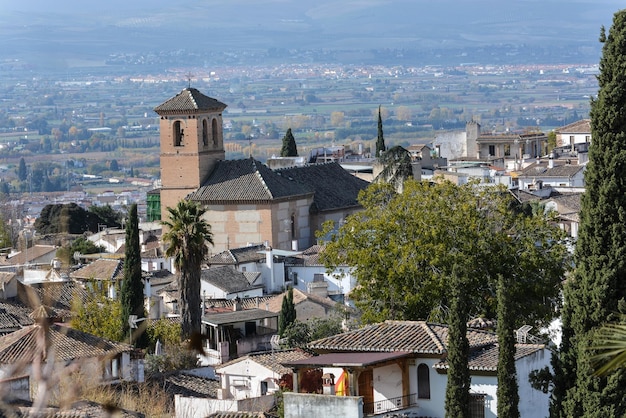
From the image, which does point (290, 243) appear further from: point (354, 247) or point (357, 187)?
point (354, 247)

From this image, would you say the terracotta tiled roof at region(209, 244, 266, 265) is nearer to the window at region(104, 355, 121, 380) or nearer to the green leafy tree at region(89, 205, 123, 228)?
the window at region(104, 355, 121, 380)

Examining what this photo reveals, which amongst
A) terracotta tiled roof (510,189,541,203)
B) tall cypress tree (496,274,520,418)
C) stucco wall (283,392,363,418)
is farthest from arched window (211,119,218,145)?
tall cypress tree (496,274,520,418)

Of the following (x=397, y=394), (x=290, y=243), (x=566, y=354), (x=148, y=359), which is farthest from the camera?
(x=290, y=243)

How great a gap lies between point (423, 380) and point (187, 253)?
2060cm

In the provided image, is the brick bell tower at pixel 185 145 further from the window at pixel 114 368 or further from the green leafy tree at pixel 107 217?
the window at pixel 114 368

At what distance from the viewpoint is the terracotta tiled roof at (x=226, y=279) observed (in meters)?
51.0

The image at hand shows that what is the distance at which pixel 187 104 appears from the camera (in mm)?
66125

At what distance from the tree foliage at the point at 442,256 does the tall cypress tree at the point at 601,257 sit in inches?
447

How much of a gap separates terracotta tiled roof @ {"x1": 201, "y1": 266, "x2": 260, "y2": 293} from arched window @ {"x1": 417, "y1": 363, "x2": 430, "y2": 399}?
27845 mm

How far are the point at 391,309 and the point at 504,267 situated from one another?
251cm

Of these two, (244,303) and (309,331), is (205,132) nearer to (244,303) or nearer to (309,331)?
(244,303)

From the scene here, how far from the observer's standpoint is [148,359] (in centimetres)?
3600

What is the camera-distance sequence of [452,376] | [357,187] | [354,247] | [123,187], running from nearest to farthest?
1. [452,376]
2. [354,247]
3. [357,187]
4. [123,187]

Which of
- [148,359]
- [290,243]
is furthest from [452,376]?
[290,243]
